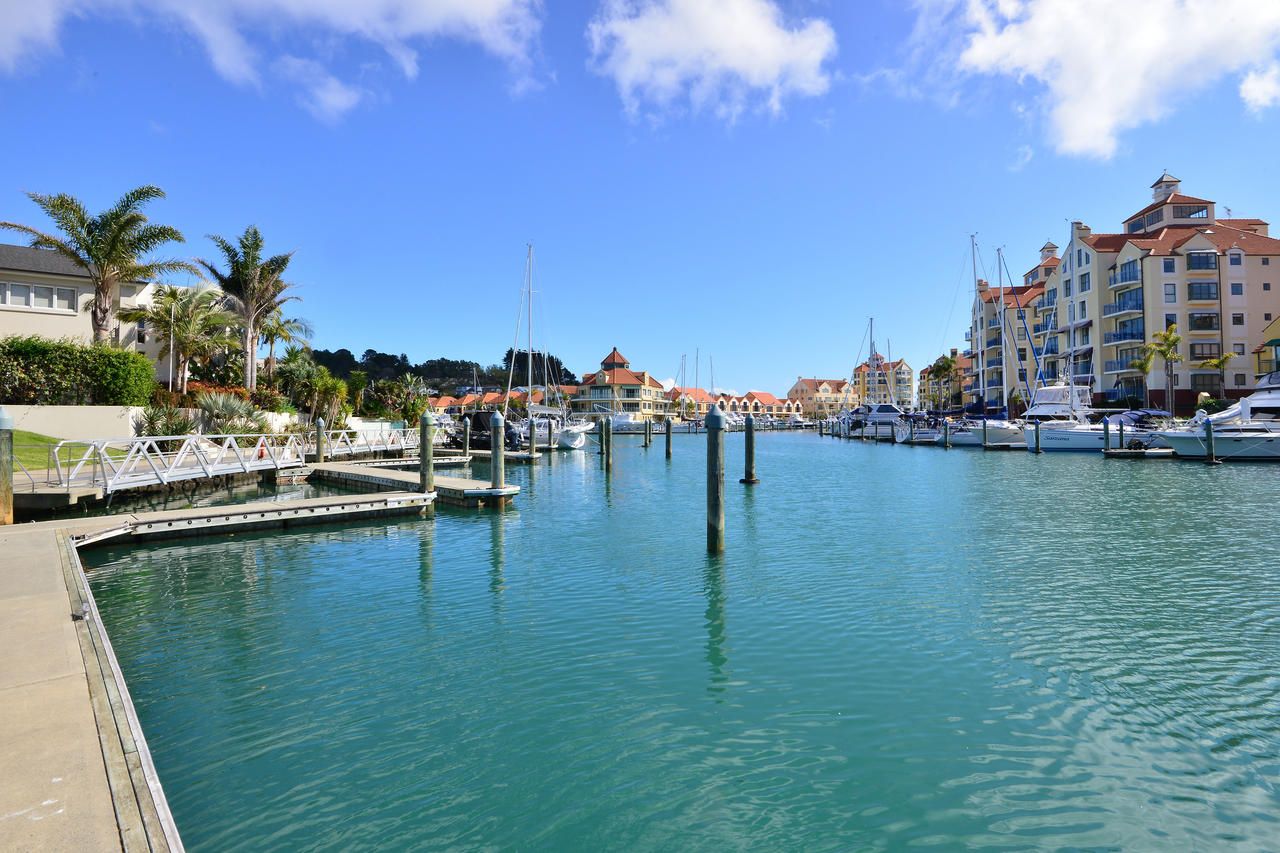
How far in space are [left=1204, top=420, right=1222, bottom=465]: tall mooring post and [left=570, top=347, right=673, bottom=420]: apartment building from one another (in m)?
98.3

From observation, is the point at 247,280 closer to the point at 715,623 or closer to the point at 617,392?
the point at 715,623

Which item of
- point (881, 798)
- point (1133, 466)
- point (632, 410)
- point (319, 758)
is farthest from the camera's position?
point (632, 410)

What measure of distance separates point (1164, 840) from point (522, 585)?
9.69 m

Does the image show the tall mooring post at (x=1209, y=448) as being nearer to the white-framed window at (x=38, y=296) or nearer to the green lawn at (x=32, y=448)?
the green lawn at (x=32, y=448)

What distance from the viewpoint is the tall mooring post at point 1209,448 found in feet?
121

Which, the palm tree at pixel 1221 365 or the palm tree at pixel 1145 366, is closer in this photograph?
the palm tree at pixel 1221 365

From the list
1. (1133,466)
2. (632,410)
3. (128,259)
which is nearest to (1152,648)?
(1133,466)

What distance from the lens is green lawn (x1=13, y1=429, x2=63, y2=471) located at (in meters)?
23.2

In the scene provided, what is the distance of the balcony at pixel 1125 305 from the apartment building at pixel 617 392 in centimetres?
7929

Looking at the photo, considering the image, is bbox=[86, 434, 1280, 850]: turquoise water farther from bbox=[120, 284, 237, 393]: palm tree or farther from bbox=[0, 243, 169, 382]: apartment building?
bbox=[0, 243, 169, 382]: apartment building

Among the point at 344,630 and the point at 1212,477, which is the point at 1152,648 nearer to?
the point at 344,630

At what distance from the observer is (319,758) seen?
6.13m

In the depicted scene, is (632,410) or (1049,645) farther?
(632,410)

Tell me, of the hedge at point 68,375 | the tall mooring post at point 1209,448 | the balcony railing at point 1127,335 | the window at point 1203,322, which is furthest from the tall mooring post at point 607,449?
the window at point 1203,322
